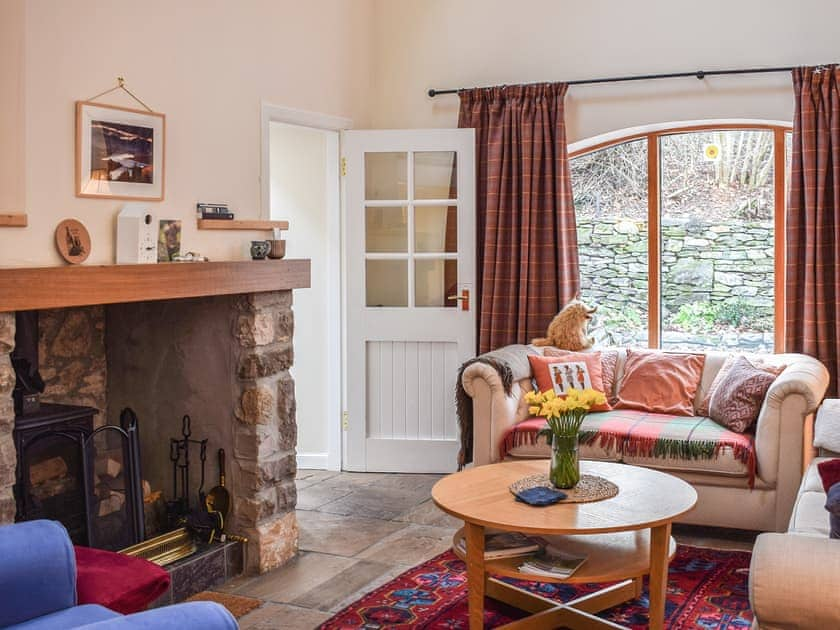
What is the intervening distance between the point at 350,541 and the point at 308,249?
2.04 m

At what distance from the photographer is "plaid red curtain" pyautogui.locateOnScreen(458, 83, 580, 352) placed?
17.5 ft

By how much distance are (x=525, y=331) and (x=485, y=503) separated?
2.28 m

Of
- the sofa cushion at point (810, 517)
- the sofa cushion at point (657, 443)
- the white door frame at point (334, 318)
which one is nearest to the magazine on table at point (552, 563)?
the sofa cushion at point (810, 517)

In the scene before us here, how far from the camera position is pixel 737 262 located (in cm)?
528

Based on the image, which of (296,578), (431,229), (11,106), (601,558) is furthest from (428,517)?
(11,106)

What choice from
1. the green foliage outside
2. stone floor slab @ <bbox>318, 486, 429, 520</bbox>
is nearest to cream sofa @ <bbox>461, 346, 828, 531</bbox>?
the green foliage outside

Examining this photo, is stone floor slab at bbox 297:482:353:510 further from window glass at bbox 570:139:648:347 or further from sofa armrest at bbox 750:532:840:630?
sofa armrest at bbox 750:532:840:630

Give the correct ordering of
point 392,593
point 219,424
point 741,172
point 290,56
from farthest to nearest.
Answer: point 741,172 → point 290,56 → point 219,424 → point 392,593

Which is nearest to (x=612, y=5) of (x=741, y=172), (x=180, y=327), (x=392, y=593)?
(x=741, y=172)

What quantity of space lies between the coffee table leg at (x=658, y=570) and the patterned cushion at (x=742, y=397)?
4.78ft

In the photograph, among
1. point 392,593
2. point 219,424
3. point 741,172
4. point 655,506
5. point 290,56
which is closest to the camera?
point 655,506

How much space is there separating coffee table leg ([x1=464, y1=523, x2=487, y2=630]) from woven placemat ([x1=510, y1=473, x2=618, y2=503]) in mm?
295

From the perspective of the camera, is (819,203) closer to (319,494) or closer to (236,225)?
(236,225)

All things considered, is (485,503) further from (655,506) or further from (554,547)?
(655,506)
